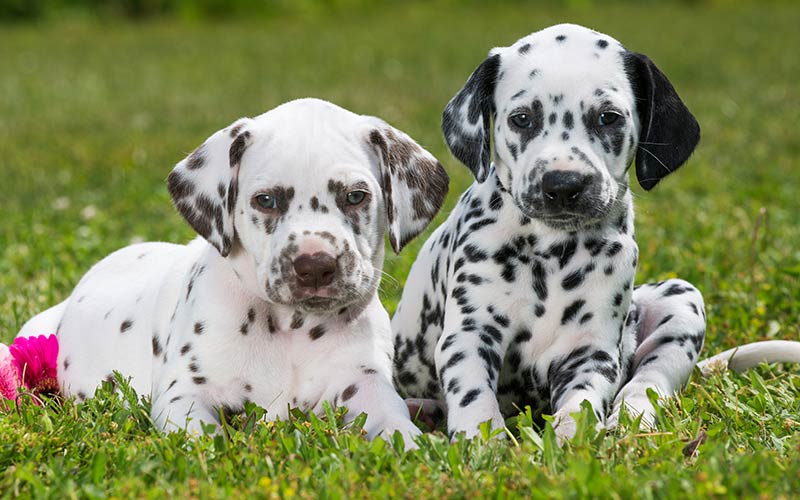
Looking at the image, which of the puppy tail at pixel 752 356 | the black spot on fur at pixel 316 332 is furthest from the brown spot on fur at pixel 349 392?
the puppy tail at pixel 752 356

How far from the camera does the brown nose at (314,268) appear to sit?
440 cm

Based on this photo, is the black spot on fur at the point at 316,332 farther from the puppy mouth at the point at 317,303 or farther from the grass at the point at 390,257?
the grass at the point at 390,257

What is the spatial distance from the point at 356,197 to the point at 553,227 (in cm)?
88

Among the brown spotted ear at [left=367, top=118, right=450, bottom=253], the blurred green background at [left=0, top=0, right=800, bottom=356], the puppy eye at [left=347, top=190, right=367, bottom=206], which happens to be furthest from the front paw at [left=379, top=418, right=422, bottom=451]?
the blurred green background at [left=0, top=0, right=800, bottom=356]

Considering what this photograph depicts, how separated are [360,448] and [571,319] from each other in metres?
1.31

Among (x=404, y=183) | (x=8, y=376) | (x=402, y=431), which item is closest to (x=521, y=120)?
(x=404, y=183)

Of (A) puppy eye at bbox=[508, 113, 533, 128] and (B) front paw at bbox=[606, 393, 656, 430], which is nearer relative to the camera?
(B) front paw at bbox=[606, 393, 656, 430]

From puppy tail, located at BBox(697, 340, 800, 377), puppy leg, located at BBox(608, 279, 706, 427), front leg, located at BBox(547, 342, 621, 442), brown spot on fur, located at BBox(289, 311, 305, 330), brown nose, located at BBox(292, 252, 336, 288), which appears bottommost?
puppy tail, located at BBox(697, 340, 800, 377)

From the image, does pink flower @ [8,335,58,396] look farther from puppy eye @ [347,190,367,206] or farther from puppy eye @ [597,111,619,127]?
puppy eye @ [597,111,619,127]

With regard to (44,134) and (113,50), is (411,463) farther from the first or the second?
(113,50)

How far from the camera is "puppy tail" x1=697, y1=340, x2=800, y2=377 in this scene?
546 centimetres

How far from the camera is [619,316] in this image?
4.90 meters

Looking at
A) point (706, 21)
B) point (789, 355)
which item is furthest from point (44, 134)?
point (706, 21)

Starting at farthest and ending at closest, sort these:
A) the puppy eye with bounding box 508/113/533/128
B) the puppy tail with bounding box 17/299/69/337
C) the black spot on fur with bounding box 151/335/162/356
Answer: the puppy tail with bounding box 17/299/69/337 < the black spot on fur with bounding box 151/335/162/356 < the puppy eye with bounding box 508/113/533/128
